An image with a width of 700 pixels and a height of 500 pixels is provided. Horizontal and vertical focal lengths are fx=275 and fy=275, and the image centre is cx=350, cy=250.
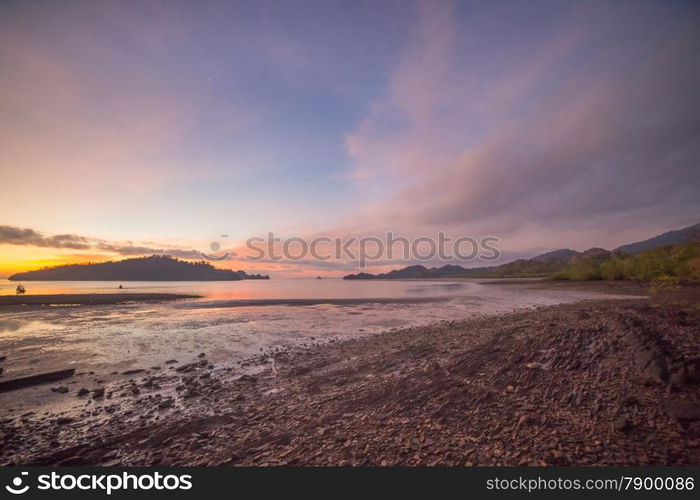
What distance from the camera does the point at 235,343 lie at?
17.7m

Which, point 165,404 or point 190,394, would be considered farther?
point 190,394

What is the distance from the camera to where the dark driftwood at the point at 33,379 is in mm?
10312

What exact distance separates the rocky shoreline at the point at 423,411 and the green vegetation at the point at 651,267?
31053 millimetres

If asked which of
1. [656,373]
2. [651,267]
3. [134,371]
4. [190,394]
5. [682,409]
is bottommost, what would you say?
[134,371]

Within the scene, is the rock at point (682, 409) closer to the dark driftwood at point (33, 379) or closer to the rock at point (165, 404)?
the rock at point (165, 404)

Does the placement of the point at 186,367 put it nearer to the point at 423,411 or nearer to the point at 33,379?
the point at 33,379

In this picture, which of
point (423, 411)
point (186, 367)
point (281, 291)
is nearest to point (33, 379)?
point (186, 367)

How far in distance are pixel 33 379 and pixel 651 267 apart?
8187 centimetres

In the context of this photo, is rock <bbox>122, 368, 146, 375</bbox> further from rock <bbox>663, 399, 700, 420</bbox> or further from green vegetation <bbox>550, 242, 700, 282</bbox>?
green vegetation <bbox>550, 242, 700, 282</bbox>

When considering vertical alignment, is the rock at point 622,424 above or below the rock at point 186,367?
above

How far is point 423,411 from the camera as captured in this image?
6.78 m

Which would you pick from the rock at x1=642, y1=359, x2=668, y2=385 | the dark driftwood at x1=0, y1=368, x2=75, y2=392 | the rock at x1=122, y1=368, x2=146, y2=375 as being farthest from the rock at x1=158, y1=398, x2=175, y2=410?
the rock at x1=642, y1=359, x2=668, y2=385

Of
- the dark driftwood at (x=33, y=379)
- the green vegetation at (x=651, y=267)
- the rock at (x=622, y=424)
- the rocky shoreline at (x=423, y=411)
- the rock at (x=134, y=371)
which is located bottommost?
the rock at (x=134, y=371)

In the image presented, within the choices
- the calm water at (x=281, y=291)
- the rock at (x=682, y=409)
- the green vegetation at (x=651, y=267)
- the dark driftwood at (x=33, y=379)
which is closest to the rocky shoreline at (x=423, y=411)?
the rock at (x=682, y=409)
